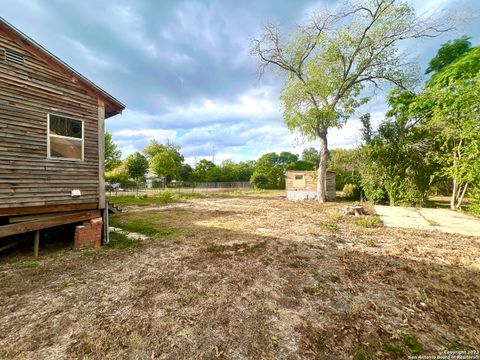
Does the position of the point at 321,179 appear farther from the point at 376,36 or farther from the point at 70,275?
the point at 70,275

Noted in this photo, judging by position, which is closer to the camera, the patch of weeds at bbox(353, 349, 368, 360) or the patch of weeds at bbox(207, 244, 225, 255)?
the patch of weeds at bbox(353, 349, 368, 360)

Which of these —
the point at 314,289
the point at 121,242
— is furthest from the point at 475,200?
the point at 121,242

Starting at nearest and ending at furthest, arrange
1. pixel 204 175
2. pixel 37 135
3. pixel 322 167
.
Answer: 1. pixel 37 135
2. pixel 322 167
3. pixel 204 175

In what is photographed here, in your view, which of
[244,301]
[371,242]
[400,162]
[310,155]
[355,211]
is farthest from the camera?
[310,155]

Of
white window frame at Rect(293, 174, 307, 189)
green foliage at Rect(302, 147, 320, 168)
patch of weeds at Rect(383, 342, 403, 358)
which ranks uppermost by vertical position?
green foliage at Rect(302, 147, 320, 168)

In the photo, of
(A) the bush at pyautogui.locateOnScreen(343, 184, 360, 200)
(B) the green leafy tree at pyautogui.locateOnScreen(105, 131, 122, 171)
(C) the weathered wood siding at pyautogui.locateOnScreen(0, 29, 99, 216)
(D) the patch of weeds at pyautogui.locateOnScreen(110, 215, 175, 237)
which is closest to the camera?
(C) the weathered wood siding at pyautogui.locateOnScreen(0, 29, 99, 216)

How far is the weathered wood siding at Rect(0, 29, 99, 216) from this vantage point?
4281mm

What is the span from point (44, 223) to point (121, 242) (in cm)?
174

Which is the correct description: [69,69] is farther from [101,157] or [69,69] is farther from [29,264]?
[29,264]

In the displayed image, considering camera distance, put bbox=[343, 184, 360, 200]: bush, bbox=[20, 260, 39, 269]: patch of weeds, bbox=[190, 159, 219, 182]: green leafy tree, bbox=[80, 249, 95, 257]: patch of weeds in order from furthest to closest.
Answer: bbox=[190, 159, 219, 182]: green leafy tree
bbox=[343, 184, 360, 200]: bush
bbox=[80, 249, 95, 257]: patch of weeds
bbox=[20, 260, 39, 269]: patch of weeds

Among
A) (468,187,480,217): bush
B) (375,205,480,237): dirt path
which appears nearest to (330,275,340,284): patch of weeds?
(375,205,480,237): dirt path

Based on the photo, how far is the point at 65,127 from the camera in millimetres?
5254

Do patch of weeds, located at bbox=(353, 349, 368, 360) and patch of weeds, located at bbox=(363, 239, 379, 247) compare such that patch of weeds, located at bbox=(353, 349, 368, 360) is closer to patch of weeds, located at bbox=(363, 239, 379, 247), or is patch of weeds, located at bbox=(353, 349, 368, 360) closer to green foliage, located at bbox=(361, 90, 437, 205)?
patch of weeds, located at bbox=(363, 239, 379, 247)

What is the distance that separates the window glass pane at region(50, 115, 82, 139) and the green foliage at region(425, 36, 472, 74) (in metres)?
21.4
